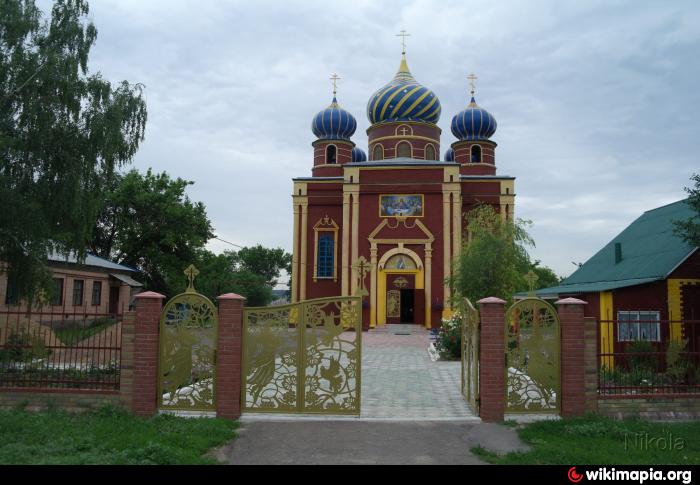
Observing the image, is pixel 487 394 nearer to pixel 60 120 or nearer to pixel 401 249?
pixel 60 120

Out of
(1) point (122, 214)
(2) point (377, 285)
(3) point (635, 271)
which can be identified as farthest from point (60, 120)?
(1) point (122, 214)

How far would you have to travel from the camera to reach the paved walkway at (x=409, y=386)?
873 cm

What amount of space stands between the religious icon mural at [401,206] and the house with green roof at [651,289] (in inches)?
509

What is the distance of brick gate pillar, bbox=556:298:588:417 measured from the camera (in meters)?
8.20

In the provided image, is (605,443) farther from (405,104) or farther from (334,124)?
(334,124)

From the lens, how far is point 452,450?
664cm

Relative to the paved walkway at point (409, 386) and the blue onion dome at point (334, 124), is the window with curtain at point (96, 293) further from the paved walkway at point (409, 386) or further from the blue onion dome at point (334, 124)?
the blue onion dome at point (334, 124)

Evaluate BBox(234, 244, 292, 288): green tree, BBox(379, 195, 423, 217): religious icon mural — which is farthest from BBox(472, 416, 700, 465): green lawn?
BBox(234, 244, 292, 288): green tree

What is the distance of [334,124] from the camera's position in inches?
1356

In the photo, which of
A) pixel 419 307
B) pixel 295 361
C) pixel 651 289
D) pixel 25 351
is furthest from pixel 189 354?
pixel 419 307

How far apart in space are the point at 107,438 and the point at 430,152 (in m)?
27.9
